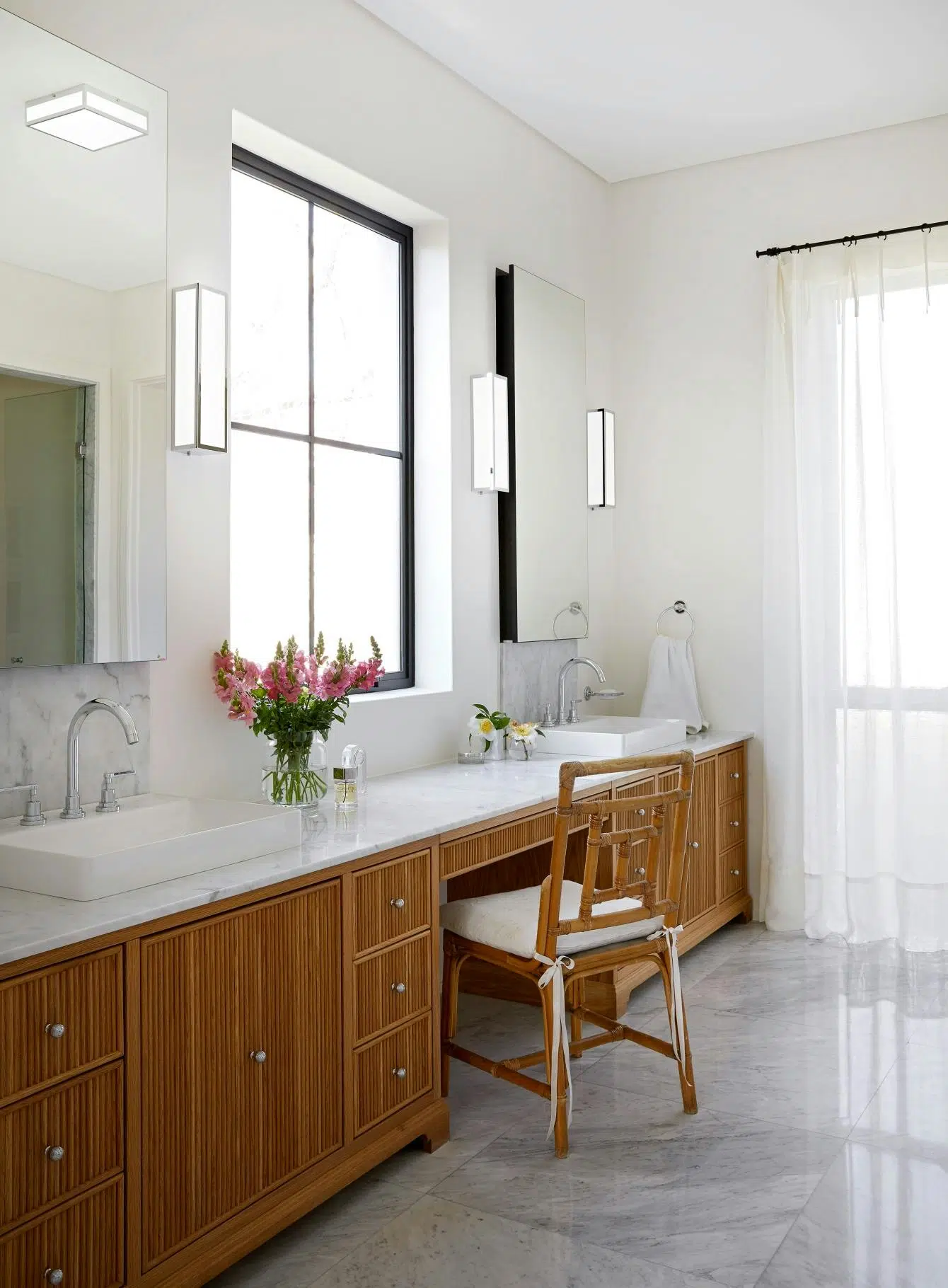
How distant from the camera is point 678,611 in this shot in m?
4.55

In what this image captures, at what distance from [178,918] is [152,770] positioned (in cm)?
71

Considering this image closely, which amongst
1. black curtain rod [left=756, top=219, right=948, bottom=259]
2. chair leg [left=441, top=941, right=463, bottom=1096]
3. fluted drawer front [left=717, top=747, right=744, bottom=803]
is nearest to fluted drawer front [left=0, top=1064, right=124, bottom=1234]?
chair leg [left=441, top=941, right=463, bottom=1096]

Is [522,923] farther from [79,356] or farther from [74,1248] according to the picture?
[79,356]

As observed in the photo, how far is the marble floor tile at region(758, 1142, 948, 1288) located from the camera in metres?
2.02

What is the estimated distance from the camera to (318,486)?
3324 mm

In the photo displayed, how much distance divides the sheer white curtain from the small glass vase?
88.6 inches

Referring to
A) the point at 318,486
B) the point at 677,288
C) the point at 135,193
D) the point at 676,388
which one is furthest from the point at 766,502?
the point at 135,193

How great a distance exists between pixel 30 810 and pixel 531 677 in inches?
87.0

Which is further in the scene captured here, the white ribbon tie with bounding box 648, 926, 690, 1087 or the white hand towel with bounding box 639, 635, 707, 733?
the white hand towel with bounding box 639, 635, 707, 733

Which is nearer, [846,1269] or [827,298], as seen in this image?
[846,1269]

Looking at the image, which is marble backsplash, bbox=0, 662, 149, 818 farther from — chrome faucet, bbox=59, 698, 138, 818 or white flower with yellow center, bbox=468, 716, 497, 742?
white flower with yellow center, bbox=468, 716, 497, 742

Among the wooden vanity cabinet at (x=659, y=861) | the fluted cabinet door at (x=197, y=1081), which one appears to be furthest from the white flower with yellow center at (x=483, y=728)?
the fluted cabinet door at (x=197, y=1081)

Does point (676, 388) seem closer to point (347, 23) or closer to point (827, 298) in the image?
point (827, 298)

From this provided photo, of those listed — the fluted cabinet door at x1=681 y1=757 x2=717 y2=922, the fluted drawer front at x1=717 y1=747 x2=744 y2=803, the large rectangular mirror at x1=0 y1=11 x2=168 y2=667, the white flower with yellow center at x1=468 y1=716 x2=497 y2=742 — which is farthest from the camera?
the fluted drawer front at x1=717 y1=747 x2=744 y2=803
